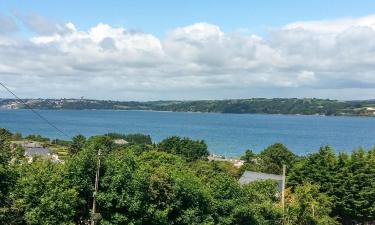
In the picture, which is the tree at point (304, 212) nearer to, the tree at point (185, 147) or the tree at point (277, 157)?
the tree at point (277, 157)

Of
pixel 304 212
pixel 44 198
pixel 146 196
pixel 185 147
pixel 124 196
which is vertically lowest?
pixel 185 147

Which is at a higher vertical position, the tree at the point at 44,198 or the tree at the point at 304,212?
the tree at the point at 44,198

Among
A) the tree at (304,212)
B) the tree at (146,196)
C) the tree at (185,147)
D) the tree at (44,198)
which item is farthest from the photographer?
the tree at (185,147)

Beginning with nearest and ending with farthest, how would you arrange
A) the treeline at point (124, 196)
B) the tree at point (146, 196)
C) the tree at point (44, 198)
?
the tree at point (44, 198) < the treeline at point (124, 196) < the tree at point (146, 196)

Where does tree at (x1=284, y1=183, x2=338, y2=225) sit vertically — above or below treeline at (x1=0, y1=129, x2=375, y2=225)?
below

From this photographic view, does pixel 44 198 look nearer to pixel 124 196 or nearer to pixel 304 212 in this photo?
pixel 124 196

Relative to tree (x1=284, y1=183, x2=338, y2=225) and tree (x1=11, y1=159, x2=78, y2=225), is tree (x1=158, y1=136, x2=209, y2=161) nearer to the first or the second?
tree (x1=284, y1=183, x2=338, y2=225)

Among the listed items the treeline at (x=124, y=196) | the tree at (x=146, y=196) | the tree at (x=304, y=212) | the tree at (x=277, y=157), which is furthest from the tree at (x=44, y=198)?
the tree at (x=277, y=157)

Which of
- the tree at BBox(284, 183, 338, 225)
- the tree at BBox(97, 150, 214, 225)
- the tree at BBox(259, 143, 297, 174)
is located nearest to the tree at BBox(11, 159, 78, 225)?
the tree at BBox(97, 150, 214, 225)

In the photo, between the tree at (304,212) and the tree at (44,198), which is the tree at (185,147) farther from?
the tree at (44,198)

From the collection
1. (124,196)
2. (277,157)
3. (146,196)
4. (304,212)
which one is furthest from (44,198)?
(277,157)

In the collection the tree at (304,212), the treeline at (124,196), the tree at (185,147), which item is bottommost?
the tree at (185,147)

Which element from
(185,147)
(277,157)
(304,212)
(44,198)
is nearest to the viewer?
(44,198)

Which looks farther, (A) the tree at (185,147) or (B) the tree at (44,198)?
(A) the tree at (185,147)
